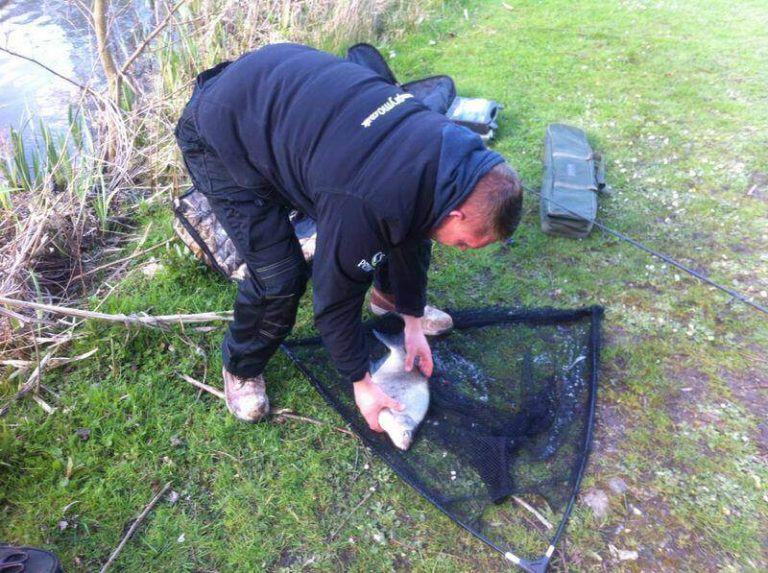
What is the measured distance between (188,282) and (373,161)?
6.47 ft

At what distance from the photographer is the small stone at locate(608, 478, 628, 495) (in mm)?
2236

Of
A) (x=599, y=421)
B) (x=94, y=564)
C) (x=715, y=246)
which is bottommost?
(x=94, y=564)

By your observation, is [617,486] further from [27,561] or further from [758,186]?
[758,186]

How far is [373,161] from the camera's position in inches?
63.5

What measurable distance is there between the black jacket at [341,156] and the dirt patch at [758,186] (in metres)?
3.10

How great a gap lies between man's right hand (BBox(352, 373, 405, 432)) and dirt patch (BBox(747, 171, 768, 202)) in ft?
10.5

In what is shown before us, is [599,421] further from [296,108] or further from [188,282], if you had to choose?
[188,282]

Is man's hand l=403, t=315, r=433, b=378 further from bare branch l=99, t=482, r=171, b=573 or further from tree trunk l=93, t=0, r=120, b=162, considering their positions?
tree trunk l=93, t=0, r=120, b=162

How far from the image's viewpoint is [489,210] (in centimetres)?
165

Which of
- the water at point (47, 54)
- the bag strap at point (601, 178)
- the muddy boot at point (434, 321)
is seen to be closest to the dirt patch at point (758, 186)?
the bag strap at point (601, 178)

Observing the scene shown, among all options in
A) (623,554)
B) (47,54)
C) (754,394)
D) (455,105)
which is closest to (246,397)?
(623,554)

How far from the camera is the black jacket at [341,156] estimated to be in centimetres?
162

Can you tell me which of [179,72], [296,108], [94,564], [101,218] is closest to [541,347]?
[296,108]

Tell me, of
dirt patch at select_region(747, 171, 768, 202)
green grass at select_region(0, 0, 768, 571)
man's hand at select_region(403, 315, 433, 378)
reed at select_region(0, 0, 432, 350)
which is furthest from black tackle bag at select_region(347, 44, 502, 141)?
man's hand at select_region(403, 315, 433, 378)
